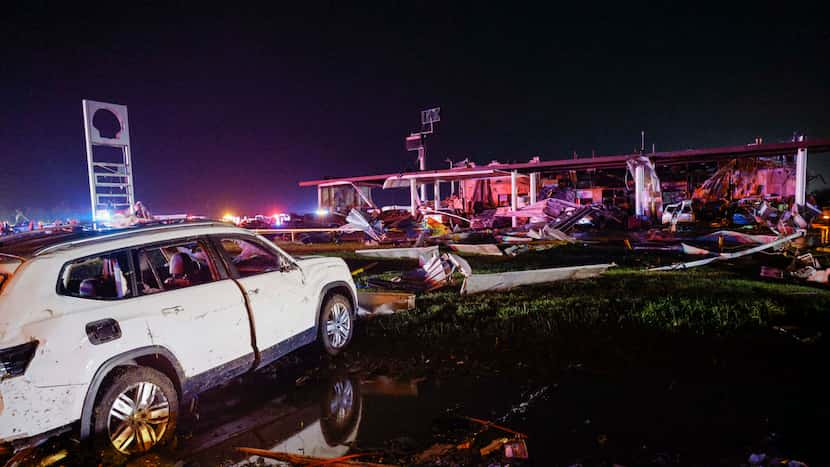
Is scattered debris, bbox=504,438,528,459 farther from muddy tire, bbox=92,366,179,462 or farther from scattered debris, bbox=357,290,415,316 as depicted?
scattered debris, bbox=357,290,415,316

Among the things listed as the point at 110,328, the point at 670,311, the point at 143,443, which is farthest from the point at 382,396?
the point at 670,311

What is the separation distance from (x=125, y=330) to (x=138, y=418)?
0.66 metres

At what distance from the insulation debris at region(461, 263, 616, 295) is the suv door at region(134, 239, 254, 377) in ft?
16.2

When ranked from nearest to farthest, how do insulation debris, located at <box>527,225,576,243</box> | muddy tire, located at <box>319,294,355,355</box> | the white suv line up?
1. the white suv
2. muddy tire, located at <box>319,294,355,355</box>
3. insulation debris, located at <box>527,225,576,243</box>

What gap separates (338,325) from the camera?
5.66 metres

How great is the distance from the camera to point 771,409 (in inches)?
148

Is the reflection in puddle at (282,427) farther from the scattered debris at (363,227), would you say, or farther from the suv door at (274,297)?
the scattered debris at (363,227)

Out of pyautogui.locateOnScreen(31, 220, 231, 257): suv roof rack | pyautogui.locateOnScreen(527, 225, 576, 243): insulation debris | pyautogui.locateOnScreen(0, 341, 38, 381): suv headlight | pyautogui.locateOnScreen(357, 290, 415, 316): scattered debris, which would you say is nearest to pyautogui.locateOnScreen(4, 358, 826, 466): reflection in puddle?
pyautogui.locateOnScreen(0, 341, 38, 381): suv headlight

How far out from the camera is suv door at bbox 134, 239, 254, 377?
3563mm

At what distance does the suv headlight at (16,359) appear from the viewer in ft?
9.04

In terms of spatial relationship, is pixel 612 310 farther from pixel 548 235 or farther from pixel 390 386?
pixel 548 235

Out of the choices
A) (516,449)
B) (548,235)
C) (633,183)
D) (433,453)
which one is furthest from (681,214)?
(433,453)

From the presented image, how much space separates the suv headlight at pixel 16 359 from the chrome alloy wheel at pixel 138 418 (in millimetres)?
613

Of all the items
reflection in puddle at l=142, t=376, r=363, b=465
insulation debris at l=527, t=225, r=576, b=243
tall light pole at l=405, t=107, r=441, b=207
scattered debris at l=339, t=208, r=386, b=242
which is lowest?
reflection in puddle at l=142, t=376, r=363, b=465
